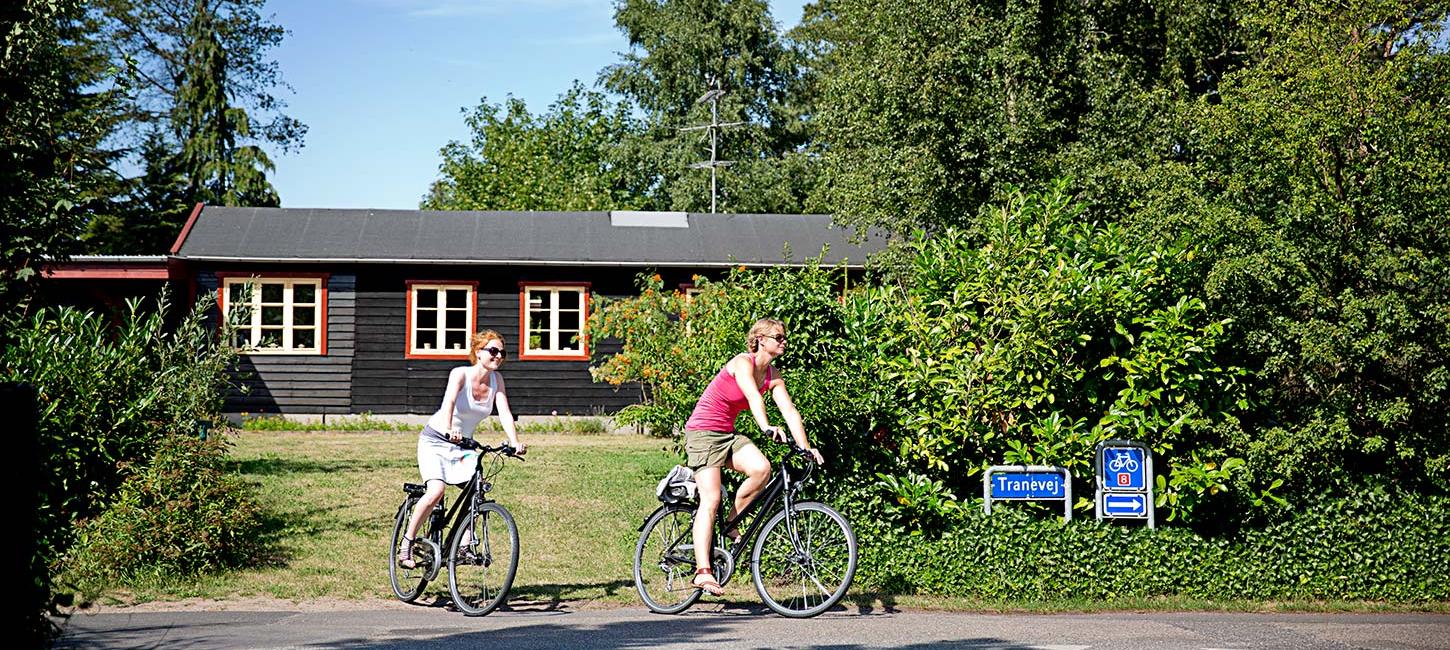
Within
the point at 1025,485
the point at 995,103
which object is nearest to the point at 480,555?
the point at 1025,485

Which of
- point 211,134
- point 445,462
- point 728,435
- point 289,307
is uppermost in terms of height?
point 211,134

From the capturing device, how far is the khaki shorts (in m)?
7.95

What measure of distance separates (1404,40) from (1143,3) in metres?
13.2

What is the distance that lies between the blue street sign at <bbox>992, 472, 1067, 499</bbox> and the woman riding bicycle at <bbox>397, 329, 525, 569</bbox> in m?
3.34

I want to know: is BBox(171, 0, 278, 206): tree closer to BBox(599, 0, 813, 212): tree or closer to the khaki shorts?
BBox(599, 0, 813, 212): tree

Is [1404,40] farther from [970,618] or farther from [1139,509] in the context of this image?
[970,618]

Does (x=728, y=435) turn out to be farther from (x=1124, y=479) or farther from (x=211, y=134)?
(x=211, y=134)

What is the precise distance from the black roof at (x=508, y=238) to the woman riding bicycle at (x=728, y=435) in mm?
13637

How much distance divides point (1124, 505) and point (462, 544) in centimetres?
451

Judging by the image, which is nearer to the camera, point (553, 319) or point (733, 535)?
point (733, 535)

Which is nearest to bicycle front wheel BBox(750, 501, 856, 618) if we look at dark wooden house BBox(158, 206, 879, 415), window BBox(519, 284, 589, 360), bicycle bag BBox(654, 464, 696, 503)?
bicycle bag BBox(654, 464, 696, 503)

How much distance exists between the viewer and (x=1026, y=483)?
9.02m

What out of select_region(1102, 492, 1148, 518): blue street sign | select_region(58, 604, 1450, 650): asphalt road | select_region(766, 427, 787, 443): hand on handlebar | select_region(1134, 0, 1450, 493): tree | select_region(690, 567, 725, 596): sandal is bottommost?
select_region(58, 604, 1450, 650): asphalt road

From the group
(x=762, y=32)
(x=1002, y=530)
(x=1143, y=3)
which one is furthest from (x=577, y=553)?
(x=762, y=32)
